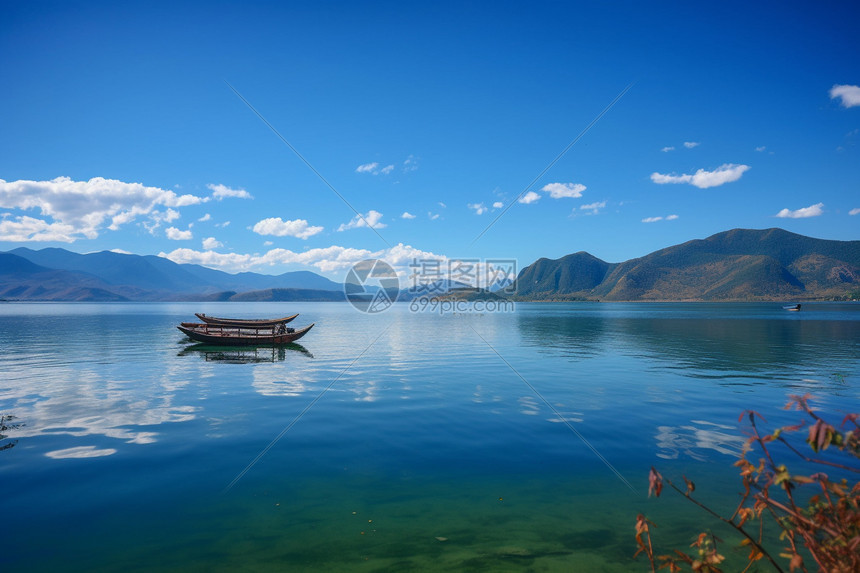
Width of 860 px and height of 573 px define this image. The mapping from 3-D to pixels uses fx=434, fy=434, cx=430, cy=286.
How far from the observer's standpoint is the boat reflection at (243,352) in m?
36.2

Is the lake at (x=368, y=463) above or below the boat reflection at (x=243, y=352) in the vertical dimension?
above

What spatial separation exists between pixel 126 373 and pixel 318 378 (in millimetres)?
12200

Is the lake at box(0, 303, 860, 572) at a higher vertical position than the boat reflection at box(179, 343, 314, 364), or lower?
higher

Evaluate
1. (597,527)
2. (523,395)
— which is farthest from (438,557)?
(523,395)

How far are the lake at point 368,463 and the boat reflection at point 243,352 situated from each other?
7.94 meters

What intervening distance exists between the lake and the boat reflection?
794 centimetres

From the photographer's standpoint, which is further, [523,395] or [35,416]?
[523,395]

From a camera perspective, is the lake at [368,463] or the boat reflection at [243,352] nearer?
the lake at [368,463]

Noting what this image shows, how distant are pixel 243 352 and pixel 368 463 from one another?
3355cm

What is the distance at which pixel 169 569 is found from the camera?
25.5ft

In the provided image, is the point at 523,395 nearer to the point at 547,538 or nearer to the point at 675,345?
the point at 547,538

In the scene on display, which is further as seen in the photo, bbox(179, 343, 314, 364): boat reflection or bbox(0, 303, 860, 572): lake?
bbox(179, 343, 314, 364): boat reflection

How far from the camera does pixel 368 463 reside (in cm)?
1277

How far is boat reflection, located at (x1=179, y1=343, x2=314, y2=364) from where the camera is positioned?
36219 millimetres
